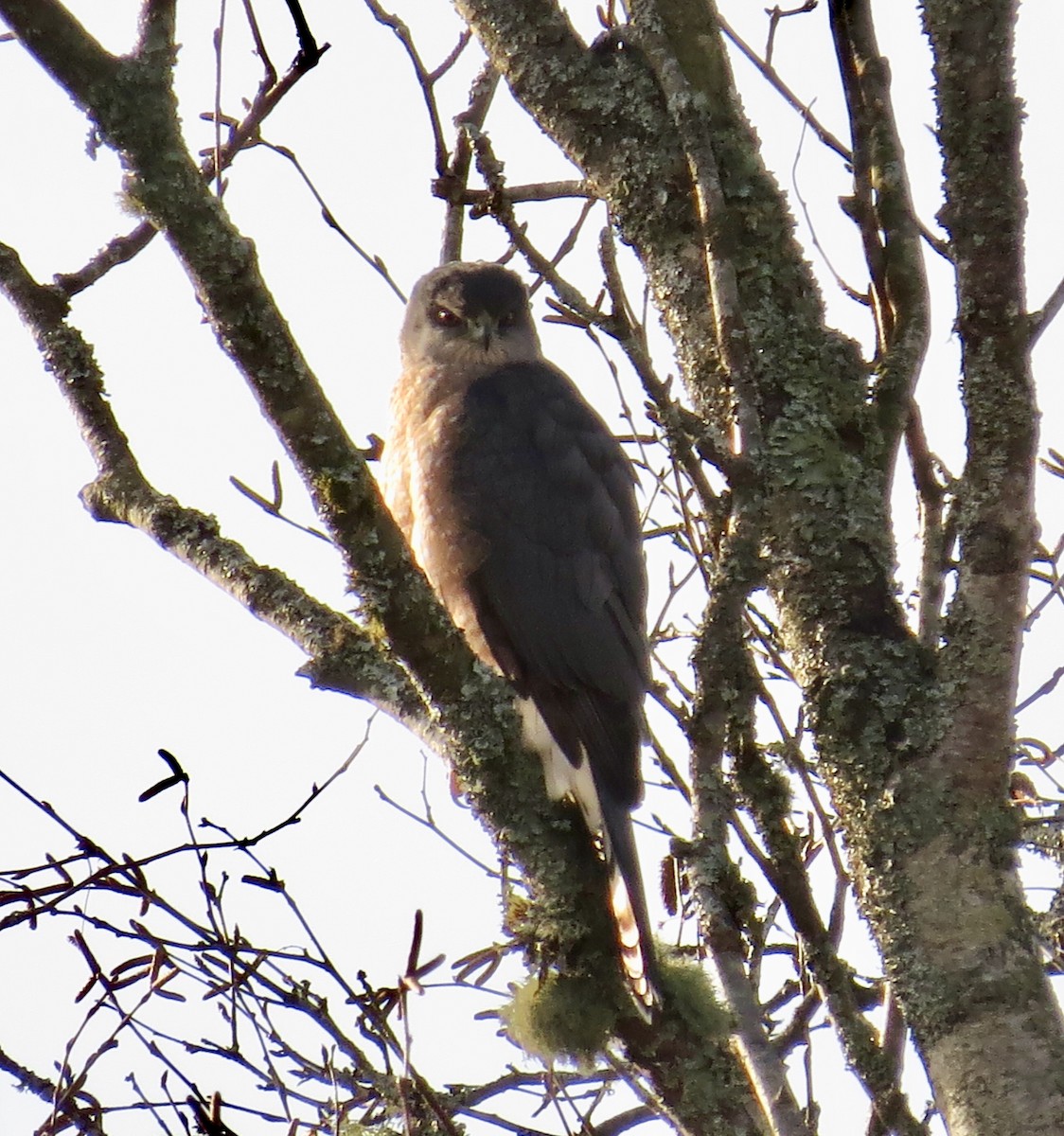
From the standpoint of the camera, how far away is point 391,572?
2268 millimetres

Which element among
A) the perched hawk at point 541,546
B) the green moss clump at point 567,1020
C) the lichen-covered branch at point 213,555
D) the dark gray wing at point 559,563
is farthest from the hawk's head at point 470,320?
the green moss clump at point 567,1020

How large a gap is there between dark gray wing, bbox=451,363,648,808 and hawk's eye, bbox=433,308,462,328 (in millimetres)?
522

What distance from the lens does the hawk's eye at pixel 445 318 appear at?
516 cm

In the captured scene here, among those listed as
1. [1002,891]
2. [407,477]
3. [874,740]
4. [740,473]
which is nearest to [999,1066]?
[1002,891]

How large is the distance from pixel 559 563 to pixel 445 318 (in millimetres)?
1229

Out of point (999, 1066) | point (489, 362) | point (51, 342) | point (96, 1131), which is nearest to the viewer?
point (96, 1131)

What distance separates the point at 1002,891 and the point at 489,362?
3.22 m

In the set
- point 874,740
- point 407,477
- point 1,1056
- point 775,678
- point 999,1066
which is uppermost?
point 407,477

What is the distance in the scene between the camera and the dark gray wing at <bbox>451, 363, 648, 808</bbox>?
4.13 m

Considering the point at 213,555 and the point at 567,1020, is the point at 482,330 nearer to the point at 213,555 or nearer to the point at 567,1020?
the point at 213,555

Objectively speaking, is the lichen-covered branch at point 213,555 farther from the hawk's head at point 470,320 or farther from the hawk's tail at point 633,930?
the hawk's head at point 470,320

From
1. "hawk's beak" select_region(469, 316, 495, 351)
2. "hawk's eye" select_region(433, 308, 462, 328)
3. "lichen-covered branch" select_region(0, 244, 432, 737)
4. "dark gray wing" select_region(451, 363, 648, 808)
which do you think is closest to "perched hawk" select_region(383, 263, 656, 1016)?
"dark gray wing" select_region(451, 363, 648, 808)

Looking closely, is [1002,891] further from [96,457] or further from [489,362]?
[489,362]

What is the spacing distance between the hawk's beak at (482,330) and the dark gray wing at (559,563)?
16.2 inches
